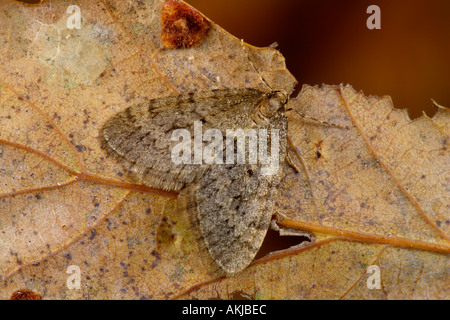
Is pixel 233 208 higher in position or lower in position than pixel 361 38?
lower

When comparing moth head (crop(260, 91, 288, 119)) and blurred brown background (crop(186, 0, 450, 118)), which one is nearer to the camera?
moth head (crop(260, 91, 288, 119))

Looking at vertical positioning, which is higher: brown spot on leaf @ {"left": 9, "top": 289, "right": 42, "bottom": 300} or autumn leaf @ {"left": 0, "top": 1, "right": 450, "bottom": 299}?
autumn leaf @ {"left": 0, "top": 1, "right": 450, "bottom": 299}

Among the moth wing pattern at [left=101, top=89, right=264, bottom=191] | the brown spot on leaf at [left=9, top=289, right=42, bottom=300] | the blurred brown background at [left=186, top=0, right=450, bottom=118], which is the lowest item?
the brown spot on leaf at [left=9, top=289, right=42, bottom=300]

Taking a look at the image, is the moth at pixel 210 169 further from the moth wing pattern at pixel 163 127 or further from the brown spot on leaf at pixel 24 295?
the brown spot on leaf at pixel 24 295

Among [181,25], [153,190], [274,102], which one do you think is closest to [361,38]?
[274,102]

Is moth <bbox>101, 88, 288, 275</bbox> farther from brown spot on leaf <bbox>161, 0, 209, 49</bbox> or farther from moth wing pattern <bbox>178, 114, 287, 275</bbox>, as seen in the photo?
brown spot on leaf <bbox>161, 0, 209, 49</bbox>

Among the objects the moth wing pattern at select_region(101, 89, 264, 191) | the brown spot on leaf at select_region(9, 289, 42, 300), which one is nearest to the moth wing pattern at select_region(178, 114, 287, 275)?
the moth wing pattern at select_region(101, 89, 264, 191)

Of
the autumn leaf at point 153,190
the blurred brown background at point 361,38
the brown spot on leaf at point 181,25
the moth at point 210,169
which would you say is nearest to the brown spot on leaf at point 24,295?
the autumn leaf at point 153,190

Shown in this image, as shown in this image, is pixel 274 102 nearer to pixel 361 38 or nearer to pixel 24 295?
pixel 361 38
